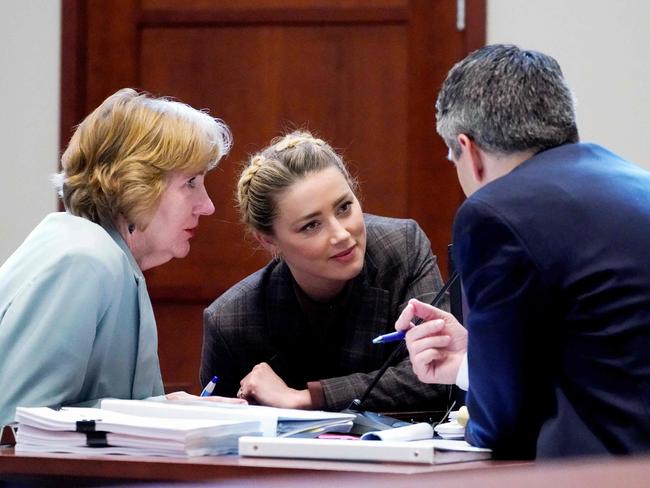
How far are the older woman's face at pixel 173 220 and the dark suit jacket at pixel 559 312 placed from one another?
3.07 ft

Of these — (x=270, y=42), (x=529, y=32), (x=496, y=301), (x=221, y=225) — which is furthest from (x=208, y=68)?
(x=496, y=301)

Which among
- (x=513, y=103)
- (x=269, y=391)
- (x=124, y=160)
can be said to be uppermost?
(x=513, y=103)

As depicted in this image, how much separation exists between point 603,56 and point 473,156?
2031 mm

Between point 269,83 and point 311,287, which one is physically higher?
point 269,83

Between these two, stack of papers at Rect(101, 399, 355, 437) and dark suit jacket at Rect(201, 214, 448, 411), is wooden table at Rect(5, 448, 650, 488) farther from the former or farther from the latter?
dark suit jacket at Rect(201, 214, 448, 411)

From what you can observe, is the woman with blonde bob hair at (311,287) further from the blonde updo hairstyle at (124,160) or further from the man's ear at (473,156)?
the man's ear at (473,156)

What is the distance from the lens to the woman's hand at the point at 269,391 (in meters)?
2.19

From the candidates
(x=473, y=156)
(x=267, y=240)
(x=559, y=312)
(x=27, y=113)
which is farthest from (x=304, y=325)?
(x=27, y=113)

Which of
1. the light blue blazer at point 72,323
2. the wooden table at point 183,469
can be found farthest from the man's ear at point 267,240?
the wooden table at point 183,469

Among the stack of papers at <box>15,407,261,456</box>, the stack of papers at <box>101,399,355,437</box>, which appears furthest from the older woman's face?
the stack of papers at <box>15,407,261,456</box>

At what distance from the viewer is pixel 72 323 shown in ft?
5.93

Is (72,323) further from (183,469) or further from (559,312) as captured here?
(559,312)

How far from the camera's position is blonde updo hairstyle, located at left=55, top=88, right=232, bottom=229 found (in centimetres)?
212

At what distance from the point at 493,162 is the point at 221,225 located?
7.30 feet
